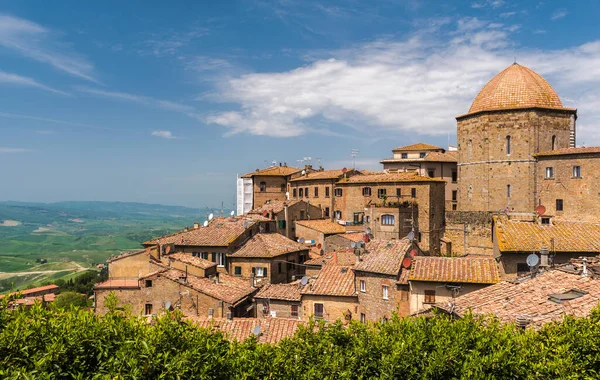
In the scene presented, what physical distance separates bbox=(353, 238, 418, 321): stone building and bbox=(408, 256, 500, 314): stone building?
141 cm

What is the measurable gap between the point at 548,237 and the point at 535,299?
10497mm

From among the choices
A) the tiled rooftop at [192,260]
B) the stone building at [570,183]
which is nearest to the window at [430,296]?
the tiled rooftop at [192,260]

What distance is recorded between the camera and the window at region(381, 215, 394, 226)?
5047cm

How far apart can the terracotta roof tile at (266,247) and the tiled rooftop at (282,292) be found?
6.50 m

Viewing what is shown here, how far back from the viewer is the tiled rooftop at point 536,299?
18766 millimetres

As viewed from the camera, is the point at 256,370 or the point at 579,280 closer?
the point at 256,370

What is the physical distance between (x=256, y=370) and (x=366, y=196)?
158 feet

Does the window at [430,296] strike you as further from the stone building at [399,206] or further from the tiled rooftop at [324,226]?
the tiled rooftop at [324,226]

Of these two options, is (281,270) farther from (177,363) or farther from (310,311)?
(177,363)

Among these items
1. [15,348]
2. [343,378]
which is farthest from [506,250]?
[15,348]

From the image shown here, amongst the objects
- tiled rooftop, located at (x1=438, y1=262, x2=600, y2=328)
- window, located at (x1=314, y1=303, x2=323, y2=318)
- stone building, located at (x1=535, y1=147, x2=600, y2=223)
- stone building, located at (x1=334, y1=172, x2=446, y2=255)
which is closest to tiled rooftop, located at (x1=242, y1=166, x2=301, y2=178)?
stone building, located at (x1=334, y1=172, x2=446, y2=255)

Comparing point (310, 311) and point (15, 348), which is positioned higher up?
point (15, 348)

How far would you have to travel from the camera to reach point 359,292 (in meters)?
32.2

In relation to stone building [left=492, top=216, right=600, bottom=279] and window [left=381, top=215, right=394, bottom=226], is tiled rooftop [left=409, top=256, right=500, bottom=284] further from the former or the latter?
window [left=381, top=215, right=394, bottom=226]
